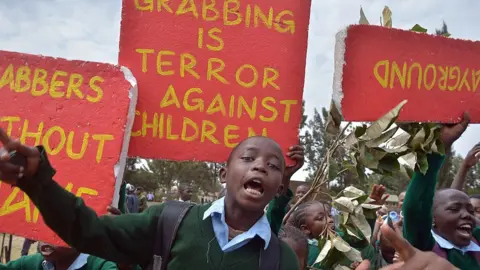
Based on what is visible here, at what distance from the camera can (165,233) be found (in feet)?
5.87

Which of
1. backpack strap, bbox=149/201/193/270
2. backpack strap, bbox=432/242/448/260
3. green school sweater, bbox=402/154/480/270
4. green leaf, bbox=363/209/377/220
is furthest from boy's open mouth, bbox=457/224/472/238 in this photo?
backpack strap, bbox=149/201/193/270

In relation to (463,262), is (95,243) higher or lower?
higher

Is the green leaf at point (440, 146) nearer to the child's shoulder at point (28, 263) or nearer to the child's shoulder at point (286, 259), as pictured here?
the child's shoulder at point (286, 259)

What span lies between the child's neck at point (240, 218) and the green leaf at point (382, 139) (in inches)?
34.8

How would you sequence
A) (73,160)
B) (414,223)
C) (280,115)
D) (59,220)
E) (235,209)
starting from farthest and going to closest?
1. (280,115)
2. (414,223)
3. (73,160)
4. (235,209)
5. (59,220)

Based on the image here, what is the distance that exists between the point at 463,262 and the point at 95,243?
2041mm

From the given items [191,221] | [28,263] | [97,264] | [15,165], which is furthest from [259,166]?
[28,263]

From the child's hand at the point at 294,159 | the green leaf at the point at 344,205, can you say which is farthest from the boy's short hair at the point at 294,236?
the child's hand at the point at 294,159

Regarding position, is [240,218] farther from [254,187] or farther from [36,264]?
[36,264]

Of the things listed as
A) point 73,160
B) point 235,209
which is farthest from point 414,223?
point 73,160

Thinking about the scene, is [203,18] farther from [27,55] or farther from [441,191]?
[441,191]

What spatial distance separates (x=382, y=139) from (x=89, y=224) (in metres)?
1.52

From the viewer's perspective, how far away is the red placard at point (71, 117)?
2344 mm

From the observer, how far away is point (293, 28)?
2828 mm
